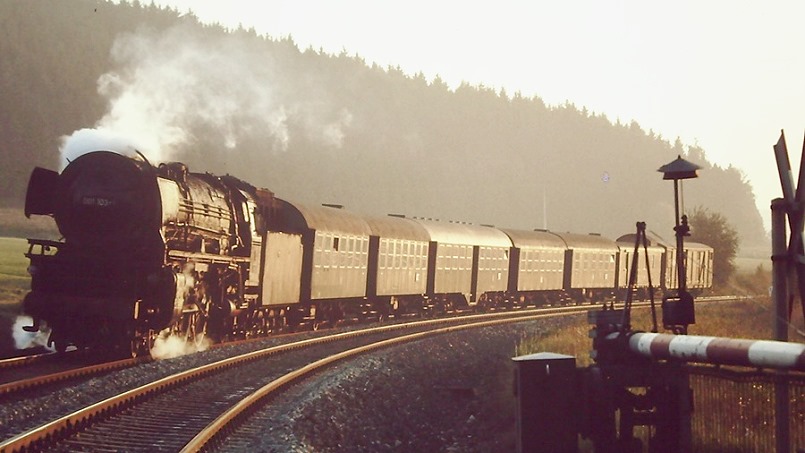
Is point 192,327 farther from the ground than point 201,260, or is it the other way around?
point 201,260

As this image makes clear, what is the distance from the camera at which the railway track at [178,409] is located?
965cm

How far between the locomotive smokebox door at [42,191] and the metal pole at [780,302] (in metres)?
14.0

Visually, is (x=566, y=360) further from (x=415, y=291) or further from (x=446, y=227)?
(x=446, y=227)

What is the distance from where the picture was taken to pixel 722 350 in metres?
6.23

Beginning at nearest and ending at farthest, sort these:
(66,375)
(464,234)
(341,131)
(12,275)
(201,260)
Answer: (66,375)
(201,260)
(464,234)
(12,275)
(341,131)

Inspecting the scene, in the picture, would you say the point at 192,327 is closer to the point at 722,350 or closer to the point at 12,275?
the point at 722,350

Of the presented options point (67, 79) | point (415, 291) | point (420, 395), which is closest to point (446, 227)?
point (415, 291)

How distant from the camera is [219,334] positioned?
68.2 ft

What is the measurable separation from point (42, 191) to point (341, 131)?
114747 millimetres

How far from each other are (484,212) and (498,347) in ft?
376

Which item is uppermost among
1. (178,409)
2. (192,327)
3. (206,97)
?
(206,97)

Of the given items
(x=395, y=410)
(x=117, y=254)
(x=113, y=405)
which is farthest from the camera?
(x=117, y=254)

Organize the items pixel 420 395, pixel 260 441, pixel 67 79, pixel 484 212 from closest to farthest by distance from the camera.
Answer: pixel 260 441 < pixel 420 395 < pixel 67 79 < pixel 484 212

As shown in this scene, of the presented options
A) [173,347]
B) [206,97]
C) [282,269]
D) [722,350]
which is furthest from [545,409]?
[206,97]
